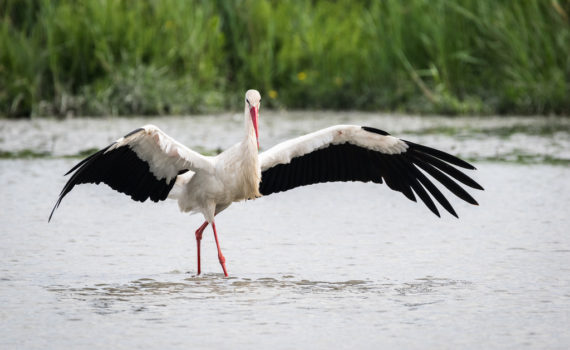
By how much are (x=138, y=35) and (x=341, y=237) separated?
731cm

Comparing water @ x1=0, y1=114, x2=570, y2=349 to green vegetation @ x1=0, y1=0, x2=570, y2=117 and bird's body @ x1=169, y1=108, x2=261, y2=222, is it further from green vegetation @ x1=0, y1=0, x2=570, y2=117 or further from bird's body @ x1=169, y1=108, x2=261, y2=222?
green vegetation @ x1=0, y1=0, x2=570, y2=117

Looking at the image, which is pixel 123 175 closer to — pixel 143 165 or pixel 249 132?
pixel 143 165

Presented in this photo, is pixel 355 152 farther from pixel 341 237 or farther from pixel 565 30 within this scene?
pixel 565 30

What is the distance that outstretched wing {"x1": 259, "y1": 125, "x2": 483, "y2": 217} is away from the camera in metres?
6.71

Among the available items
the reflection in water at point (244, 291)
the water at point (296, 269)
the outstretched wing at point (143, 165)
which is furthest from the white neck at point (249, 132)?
the reflection in water at point (244, 291)

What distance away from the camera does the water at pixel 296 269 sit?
15.7 ft

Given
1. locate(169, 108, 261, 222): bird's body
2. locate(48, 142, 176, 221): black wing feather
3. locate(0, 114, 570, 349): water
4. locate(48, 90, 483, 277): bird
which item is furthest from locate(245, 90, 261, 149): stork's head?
locate(0, 114, 570, 349): water

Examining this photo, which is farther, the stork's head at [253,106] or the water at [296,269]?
the stork's head at [253,106]

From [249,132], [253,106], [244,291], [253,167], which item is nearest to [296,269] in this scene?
[244,291]

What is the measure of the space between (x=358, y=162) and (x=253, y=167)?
2.92ft

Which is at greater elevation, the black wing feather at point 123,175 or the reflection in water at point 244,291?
the black wing feather at point 123,175

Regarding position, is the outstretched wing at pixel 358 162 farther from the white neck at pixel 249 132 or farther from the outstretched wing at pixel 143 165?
the outstretched wing at pixel 143 165

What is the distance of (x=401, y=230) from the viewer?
741 centimetres

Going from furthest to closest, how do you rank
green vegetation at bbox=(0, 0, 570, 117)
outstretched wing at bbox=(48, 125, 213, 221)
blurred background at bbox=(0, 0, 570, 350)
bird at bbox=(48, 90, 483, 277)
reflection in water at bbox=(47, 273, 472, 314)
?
green vegetation at bbox=(0, 0, 570, 117) < bird at bbox=(48, 90, 483, 277) < outstretched wing at bbox=(48, 125, 213, 221) < reflection in water at bbox=(47, 273, 472, 314) < blurred background at bbox=(0, 0, 570, 350)
